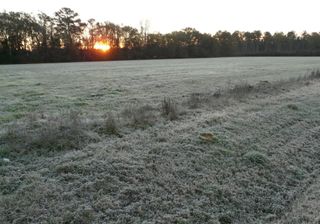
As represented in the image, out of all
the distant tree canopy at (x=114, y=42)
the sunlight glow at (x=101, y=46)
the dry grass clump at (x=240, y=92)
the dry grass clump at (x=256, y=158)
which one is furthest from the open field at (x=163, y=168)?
the sunlight glow at (x=101, y=46)

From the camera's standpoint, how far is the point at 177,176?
18.2 feet

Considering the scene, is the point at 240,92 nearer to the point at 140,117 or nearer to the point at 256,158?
the point at 140,117

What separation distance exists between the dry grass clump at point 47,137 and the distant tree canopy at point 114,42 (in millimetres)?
66307

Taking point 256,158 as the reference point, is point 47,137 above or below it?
above

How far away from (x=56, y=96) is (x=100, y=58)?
65.0 meters

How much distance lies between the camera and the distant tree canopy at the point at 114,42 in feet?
224

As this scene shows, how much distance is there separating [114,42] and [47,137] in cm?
8469

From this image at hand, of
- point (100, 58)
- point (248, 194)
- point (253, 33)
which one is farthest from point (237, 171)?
point (253, 33)

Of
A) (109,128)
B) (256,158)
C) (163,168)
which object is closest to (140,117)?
(109,128)

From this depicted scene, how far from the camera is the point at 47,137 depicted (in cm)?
666

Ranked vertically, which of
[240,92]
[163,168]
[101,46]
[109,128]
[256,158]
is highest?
[101,46]

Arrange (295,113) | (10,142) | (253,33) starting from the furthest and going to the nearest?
(253,33)
(295,113)
(10,142)

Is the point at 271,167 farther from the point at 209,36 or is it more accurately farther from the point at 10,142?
the point at 209,36

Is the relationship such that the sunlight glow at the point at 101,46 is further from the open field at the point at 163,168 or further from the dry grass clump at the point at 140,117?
the open field at the point at 163,168
